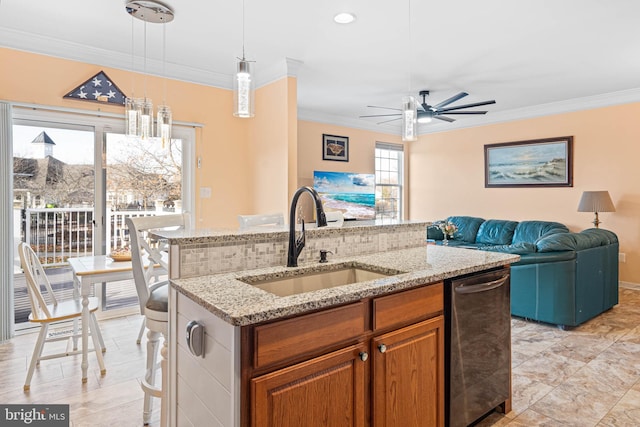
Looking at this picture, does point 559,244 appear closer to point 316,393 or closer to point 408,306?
point 408,306

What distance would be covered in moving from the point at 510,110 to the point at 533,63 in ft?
7.43

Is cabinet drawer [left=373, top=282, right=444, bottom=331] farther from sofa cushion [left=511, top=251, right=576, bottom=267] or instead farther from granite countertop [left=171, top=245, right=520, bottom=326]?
sofa cushion [left=511, top=251, right=576, bottom=267]

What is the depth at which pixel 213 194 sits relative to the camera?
4.39 meters

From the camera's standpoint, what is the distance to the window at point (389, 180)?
24.1ft

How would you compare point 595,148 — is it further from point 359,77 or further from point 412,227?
point 412,227

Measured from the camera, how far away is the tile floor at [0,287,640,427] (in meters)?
2.15

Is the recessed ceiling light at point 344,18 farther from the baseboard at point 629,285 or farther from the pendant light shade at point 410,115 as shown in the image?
the baseboard at point 629,285

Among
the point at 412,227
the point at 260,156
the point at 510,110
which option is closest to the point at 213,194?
the point at 260,156

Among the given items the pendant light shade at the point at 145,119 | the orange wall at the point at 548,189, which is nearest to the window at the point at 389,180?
the orange wall at the point at 548,189

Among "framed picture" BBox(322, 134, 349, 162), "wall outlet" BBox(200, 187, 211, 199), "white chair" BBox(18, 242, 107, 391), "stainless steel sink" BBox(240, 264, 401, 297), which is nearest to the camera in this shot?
"stainless steel sink" BBox(240, 264, 401, 297)

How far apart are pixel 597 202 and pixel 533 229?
914mm

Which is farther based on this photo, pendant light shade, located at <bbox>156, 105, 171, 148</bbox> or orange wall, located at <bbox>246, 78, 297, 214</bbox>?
orange wall, located at <bbox>246, 78, 297, 214</bbox>

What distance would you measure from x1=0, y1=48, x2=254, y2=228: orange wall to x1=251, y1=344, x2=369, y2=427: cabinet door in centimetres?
332

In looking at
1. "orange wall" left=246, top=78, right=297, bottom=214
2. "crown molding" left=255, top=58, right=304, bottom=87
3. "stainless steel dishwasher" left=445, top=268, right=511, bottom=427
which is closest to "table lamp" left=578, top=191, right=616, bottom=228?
"stainless steel dishwasher" left=445, top=268, right=511, bottom=427
